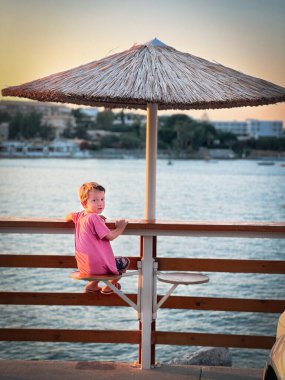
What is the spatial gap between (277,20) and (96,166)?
28.0 m

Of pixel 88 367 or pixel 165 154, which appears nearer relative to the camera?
pixel 88 367

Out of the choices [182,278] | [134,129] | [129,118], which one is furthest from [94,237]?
[129,118]

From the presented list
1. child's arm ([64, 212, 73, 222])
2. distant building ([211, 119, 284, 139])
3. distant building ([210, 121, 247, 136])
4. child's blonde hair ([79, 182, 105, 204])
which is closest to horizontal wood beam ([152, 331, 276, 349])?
child's arm ([64, 212, 73, 222])

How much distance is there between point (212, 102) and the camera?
4.27 m

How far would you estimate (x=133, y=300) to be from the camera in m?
4.44

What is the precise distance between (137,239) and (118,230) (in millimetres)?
34788

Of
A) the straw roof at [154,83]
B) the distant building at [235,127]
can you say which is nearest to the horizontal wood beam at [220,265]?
the straw roof at [154,83]

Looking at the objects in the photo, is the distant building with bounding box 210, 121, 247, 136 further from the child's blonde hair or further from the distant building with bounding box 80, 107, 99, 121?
the child's blonde hair

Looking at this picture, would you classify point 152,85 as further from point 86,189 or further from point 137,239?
point 137,239

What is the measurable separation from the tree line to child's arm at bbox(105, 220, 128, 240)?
47832mm

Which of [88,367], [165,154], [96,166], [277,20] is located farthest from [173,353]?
[96,166]

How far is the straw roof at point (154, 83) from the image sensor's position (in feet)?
13.3

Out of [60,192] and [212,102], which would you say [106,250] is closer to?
[212,102]

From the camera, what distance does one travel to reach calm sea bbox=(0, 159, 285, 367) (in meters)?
17.9
